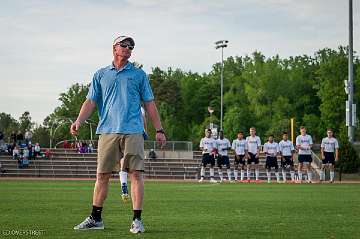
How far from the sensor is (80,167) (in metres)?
51.2

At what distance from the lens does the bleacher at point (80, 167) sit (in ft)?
157

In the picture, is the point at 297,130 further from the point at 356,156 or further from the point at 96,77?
the point at 96,77

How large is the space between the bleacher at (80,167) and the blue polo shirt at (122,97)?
3701 centimetres

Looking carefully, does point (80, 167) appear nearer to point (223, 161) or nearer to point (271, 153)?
point (223, 161)

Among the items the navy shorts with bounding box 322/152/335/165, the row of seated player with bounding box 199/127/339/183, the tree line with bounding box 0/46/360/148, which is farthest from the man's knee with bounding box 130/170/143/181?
the tree line with bounding box 0/46/360/148

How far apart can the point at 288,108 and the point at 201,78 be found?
2241 cm

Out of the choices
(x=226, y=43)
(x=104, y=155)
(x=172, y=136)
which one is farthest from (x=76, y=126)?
(x=172, y=136)

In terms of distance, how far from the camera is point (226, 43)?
74312 mm

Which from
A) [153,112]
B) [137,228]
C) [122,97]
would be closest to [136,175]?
[137,228]

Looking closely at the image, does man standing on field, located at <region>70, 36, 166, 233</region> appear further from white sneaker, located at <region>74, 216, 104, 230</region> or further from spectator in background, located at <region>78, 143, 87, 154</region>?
spectator in background, located at <region>78, 143, 87, 154</region>

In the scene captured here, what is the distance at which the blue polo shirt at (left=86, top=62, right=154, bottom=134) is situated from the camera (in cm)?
927

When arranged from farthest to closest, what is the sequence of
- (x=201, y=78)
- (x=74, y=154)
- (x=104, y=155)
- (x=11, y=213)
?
(x=201, y=78), (x=74, y=154), (x=11, y=213), (x=104, y=155)

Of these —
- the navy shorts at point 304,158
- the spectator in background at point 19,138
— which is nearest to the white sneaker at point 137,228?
the navy shorts at point 304,158

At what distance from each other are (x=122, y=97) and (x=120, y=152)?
67 centimetres
